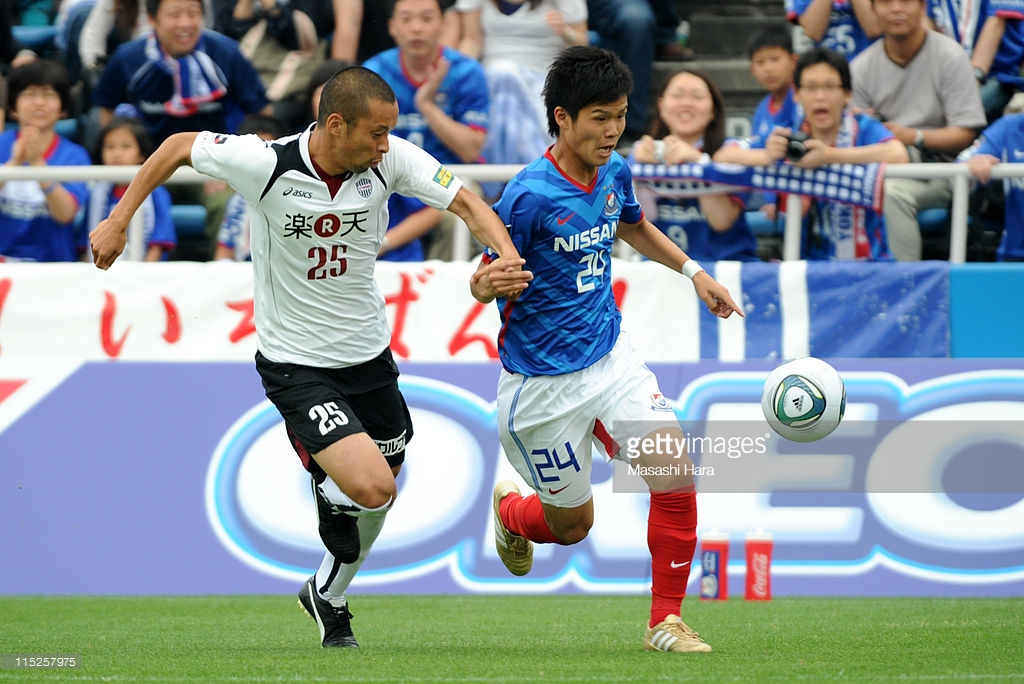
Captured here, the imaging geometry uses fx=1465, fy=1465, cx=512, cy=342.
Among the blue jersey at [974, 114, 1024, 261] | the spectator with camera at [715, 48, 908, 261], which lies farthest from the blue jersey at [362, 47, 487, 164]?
the blue jersey at [974, 114, 1024, 261]

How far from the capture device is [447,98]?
10445 mm

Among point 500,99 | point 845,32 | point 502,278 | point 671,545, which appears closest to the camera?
point 502,278

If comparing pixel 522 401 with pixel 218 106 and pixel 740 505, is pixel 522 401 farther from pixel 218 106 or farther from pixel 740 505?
pixel 218 106

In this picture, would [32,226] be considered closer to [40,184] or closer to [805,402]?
[40,184]

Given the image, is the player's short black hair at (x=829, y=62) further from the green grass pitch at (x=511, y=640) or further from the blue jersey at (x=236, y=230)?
the blue jersey at (x=236, y=230)

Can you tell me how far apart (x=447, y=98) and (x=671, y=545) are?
5.30 m

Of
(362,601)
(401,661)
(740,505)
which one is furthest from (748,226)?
(401,661)

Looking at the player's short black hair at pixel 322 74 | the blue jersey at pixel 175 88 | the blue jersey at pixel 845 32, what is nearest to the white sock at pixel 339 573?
the player's short black hair at pixel 322 74

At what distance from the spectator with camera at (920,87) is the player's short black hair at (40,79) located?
5754mm

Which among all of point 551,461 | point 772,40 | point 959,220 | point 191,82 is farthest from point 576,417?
point 191,82

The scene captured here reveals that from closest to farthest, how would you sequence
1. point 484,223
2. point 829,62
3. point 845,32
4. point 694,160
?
1. point 484,223
2. point 829,62
3. point 694,160
4. point 845,32

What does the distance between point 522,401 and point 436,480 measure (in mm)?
2829

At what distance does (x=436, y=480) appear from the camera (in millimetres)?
8969

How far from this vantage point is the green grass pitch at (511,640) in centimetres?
530
